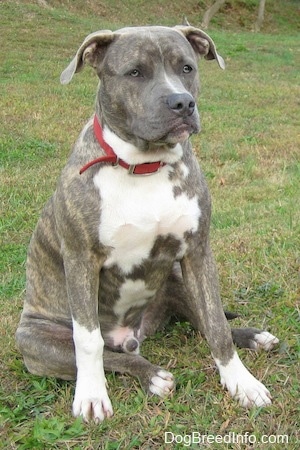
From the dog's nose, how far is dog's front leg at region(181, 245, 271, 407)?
27.1 inches

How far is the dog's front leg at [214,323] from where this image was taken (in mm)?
3104

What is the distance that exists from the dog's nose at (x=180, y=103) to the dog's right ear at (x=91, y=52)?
0.51m

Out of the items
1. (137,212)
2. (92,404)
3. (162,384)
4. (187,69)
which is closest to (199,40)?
(187,69)

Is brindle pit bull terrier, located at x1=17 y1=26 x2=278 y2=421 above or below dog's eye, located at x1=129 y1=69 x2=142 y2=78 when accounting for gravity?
below

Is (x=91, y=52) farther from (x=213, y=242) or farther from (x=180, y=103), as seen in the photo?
(x=213, y=242)

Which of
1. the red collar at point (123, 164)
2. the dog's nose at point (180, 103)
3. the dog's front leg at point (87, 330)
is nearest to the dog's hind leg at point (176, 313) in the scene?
the dog's front leg at point (87, 330)

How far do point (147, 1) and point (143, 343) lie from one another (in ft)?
71.9

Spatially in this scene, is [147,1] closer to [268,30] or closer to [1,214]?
[268,30]

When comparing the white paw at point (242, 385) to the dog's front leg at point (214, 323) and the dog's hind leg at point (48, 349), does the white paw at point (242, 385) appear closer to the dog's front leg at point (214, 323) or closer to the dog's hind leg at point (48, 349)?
the dog's front leg at point (214, 323)

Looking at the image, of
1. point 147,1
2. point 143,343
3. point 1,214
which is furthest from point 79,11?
point 143,343

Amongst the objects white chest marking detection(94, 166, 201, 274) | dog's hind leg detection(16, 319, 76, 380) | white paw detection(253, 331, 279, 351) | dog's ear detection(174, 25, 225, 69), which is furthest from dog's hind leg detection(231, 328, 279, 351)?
dog's ear detection(174, 25, 225, 69)

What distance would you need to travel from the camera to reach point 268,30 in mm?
26031

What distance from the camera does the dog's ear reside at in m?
3.25

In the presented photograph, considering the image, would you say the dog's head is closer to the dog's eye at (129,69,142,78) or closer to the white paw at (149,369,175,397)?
the dog's eye at (129,69,142,78)
